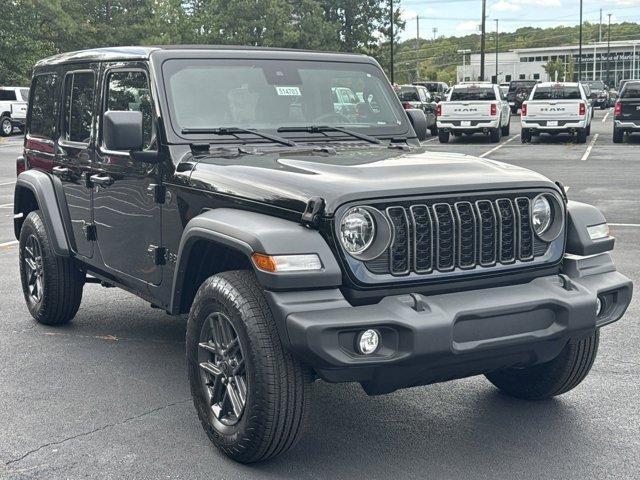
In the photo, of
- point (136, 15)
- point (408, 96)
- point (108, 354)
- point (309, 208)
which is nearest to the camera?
point (309, 208)

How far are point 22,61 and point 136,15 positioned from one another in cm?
1247

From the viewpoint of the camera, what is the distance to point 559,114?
27.8m

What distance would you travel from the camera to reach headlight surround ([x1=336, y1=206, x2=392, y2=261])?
388cm

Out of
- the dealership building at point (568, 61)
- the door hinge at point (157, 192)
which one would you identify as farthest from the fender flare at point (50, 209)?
the dealership building at point (568, 61)

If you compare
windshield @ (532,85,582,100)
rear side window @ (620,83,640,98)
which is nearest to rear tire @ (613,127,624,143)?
rear side window @ (620,83,640,98)

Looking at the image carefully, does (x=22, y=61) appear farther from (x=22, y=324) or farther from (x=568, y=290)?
(x=568, y=290)

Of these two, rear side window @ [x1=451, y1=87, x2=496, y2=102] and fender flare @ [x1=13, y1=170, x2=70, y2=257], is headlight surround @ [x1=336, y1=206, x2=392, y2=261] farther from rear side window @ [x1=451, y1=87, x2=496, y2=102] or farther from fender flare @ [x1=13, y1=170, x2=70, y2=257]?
rear side window @ [x1=451, y1=87, x2=496, y2=102]

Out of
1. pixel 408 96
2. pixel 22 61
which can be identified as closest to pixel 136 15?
pixel 22 61

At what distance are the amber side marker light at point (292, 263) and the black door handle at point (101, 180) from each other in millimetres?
2137

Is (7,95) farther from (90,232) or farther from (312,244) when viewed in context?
(312,244)

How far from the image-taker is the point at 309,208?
3.88 m

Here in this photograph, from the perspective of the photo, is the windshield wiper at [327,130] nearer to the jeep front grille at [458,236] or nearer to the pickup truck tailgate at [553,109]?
the jeep front grille at [458,236]

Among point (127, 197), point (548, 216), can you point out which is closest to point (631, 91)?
point (127, 197)

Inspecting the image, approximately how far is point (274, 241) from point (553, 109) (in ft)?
83.0
